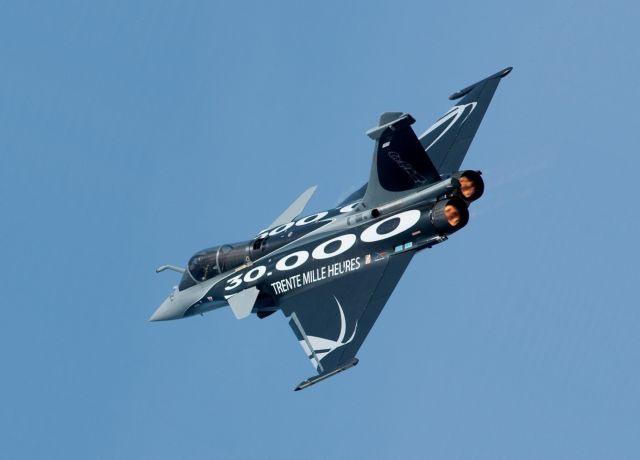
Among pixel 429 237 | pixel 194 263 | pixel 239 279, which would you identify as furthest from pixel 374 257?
pixel 194 263

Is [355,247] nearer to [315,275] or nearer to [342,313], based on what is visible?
[315,275]

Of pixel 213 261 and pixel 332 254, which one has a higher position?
pixel 213 261

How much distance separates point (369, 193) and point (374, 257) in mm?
2292

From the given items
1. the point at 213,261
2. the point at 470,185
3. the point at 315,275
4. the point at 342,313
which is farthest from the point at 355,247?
the point at 213,261

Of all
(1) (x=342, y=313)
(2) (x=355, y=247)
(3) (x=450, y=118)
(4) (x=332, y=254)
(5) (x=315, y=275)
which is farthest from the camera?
(3) (x=450, y=118)

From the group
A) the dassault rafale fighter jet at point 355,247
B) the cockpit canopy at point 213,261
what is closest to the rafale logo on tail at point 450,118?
the dassault rafale fighter jet at point 355,247

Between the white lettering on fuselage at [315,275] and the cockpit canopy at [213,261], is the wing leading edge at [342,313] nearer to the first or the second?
the white lettering on fuselage at [315,275]

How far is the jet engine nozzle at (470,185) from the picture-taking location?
36.4m

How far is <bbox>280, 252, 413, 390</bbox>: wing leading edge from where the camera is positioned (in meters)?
35.5

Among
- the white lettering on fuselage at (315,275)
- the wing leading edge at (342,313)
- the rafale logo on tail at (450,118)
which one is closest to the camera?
the wing leading edge at (342,313)

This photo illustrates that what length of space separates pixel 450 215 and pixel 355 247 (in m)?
3.76

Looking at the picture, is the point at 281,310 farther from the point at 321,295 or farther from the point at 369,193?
the point at 369,193

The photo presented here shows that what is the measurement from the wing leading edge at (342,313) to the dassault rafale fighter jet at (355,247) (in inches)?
1.7

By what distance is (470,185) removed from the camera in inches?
1438
